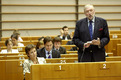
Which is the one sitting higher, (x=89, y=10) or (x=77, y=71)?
(x=89, y=10)

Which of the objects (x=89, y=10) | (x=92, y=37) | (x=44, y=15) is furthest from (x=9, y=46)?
(x=44, y=15)

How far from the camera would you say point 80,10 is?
429 inches

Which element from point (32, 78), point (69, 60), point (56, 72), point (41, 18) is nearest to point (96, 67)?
point (56, 72)

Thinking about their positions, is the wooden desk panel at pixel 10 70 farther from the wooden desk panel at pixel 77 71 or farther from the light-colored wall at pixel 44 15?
the light-colored wall at pixel 44 15

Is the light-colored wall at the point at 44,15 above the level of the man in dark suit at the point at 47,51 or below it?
above

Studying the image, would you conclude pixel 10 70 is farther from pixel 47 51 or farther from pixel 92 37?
pixel 92 37

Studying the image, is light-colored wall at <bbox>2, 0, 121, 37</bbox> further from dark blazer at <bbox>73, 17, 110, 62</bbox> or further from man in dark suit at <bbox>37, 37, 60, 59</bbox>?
dark blazer at <bbox>73, 17, 110, 62</bbox>

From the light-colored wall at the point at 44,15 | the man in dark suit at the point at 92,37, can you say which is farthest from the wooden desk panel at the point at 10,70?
the light-colored wall at the point at 44,15

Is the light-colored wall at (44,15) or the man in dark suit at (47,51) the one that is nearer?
the man in dark suit at (47,51)

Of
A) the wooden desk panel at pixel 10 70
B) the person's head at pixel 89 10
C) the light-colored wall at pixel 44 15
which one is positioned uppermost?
the light-colored wall at pixel 44 15

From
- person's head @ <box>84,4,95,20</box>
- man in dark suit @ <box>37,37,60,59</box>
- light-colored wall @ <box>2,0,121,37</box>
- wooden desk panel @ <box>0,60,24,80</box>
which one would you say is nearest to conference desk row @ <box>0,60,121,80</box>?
person's head @ <box>84,4,95,20</box>

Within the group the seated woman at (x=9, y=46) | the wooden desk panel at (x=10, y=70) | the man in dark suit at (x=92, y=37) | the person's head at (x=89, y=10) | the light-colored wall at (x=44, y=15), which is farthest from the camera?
the light-colored wall at (x=44, y=15)

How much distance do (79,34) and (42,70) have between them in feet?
2.88

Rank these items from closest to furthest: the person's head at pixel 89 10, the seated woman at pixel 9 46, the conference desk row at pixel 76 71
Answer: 1. the conference desk row at pixel 76 71
2. the person's head at pixel 89 10
3. the seated woman at pixel 9 46
